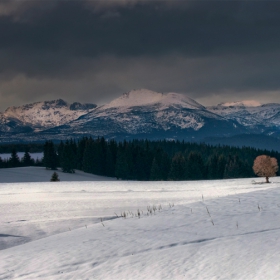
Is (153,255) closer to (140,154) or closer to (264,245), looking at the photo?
(264,245)

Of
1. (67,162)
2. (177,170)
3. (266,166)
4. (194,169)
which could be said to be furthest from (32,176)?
(266,166)

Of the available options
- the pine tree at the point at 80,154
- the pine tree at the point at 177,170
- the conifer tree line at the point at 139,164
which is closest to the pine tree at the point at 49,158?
the conifer tree line at the point at 139,164

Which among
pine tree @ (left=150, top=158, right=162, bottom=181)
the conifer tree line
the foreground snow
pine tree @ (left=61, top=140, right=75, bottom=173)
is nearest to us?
the foreground snow

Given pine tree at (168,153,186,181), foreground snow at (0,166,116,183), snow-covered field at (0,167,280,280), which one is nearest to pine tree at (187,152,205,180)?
pine tree at (168,153,186,181)

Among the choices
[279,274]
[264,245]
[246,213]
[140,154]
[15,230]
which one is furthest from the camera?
[140,154]

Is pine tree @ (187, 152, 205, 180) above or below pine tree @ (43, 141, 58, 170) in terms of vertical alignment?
below

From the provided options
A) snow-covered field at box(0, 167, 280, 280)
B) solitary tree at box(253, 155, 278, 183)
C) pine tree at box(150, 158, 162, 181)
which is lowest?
pine tree at box(150, 158, 162, 181)

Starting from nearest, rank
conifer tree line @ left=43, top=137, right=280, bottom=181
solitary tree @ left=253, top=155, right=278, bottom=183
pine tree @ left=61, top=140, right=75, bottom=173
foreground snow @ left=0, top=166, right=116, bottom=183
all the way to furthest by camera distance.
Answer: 1. solitary tree @ left=253, top=155, right=278, bottom=183
2. foreground snow @ left=0, top=166, right=116, bottom=183
3. pine tree @ left=61, top=140, right=75, bottom=173
4. conifer tree line @ left=43, top=137, right=280, bottom=181

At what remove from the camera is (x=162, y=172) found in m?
121

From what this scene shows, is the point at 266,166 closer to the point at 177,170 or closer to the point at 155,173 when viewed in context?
the point at 177,170

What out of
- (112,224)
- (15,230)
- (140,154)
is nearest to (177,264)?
(112,224)

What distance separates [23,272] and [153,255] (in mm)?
3385

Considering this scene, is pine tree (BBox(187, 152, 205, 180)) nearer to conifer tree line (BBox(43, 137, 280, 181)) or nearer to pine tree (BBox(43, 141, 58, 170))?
conifer tree line (BBox(43, 137, 280, 181))

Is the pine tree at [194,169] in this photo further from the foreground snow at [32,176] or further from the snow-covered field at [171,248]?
the snow-covered field at [171,248]
